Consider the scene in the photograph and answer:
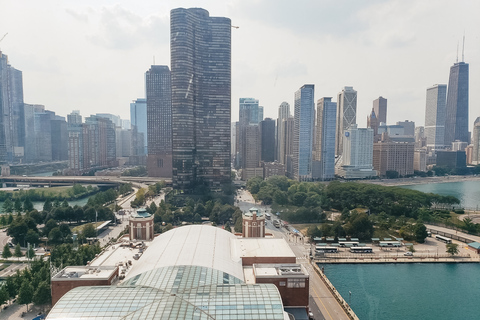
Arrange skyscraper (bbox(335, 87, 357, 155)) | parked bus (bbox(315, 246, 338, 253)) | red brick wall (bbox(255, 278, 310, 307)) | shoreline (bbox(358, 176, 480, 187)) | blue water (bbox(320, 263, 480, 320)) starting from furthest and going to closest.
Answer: skyscraper (bbox(335, 87, 357, 155)), shoreline (bbox(358, 176, 480, 187)), parked bus (bbox(315, 246, 338, 253)), blue water (bbox(320, 263, 480, 320)), red brick wall (bbox(255, 278, 310, 307))

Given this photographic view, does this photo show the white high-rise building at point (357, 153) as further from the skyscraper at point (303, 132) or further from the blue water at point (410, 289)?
the blue water at point (410, 289)

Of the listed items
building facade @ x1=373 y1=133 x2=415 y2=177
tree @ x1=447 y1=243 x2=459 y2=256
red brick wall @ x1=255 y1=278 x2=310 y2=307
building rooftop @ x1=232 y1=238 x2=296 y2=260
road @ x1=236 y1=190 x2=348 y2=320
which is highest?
building facade @ x1=373 y1=133 x2=415 y2=177

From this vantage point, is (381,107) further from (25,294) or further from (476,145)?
(25,294)

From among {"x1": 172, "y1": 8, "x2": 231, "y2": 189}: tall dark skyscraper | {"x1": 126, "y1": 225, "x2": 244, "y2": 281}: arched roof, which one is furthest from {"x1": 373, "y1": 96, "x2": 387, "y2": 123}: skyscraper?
{"x1": 126, "y1": 225, "x2": 244, "y2": 281}: arched roof

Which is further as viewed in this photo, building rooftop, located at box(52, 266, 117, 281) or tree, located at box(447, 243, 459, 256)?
tree, located at box(447, 243, 459, 256)

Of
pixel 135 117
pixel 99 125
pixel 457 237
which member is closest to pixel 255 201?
pixel 457 237

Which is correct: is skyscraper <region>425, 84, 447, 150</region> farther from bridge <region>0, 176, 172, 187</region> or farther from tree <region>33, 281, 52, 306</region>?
tree <region>33, 281, 52, 306</region>

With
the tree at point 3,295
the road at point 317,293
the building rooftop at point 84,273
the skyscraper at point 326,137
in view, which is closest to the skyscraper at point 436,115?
the skyscraper at point 326,137

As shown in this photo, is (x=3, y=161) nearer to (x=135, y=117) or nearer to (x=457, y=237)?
(x=135, y=117)
